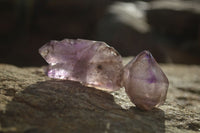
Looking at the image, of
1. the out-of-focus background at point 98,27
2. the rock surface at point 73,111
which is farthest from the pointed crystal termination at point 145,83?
the out-of-focus background at point 98,27

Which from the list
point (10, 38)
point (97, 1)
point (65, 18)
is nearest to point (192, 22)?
point (97, 1)

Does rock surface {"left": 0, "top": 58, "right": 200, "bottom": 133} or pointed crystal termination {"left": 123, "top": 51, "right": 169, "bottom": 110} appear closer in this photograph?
rock surface {"left": 0, "top": 58, "right": 200, "bottom": 133}

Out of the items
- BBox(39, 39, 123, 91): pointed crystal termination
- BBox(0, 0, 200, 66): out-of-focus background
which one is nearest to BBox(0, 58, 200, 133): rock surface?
BBox(39, 39, 123, 91): pointed crystal termination

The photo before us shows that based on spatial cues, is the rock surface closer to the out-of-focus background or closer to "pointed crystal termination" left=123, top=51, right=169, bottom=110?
"pointed crystal termination" left=123, top=51, right=169, bottom=110

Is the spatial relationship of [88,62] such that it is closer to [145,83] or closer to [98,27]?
[145,83]

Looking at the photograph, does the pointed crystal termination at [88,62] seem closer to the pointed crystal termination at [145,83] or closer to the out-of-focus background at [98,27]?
the pointed crystal termination at [145,83]
